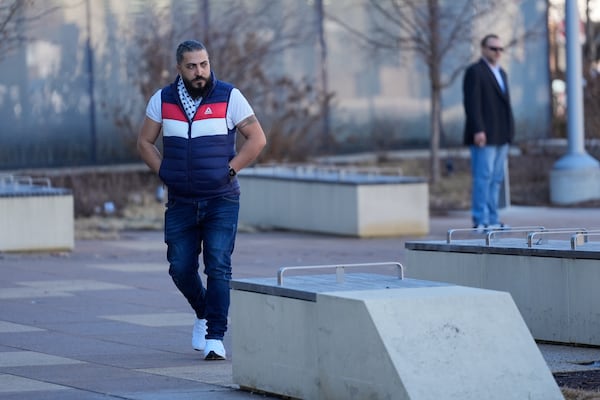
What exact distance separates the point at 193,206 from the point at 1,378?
1403mm

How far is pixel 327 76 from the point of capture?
25516 mm

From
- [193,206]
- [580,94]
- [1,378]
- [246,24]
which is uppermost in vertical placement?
[246,24]

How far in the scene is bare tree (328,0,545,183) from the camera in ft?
70.5

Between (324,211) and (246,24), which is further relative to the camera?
(246,24)

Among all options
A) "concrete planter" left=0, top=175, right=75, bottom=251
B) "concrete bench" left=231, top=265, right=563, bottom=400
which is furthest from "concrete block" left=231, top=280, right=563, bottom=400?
"concrete planter" left=0, top=175, right=75, bottom=251

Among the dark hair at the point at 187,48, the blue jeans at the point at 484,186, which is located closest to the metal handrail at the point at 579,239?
the dark hair at the point at 187,48

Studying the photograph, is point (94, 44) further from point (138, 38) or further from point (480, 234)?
point (480, 234)

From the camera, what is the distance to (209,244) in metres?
7.80

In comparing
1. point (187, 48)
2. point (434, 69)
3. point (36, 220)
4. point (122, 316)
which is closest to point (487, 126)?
point (36, 220)

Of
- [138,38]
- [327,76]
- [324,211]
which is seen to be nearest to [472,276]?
[324,211]

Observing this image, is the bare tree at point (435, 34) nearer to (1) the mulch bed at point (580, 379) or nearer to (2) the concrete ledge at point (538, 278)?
(2) the concrete ledge at point (538, 278)

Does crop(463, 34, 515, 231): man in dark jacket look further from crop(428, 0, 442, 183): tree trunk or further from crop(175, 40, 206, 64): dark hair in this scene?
crop(428, 0, 442, 183): tree trunk

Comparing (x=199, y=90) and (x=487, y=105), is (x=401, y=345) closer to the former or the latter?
(x=199, y=90)

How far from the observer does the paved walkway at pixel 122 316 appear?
7.04 m
